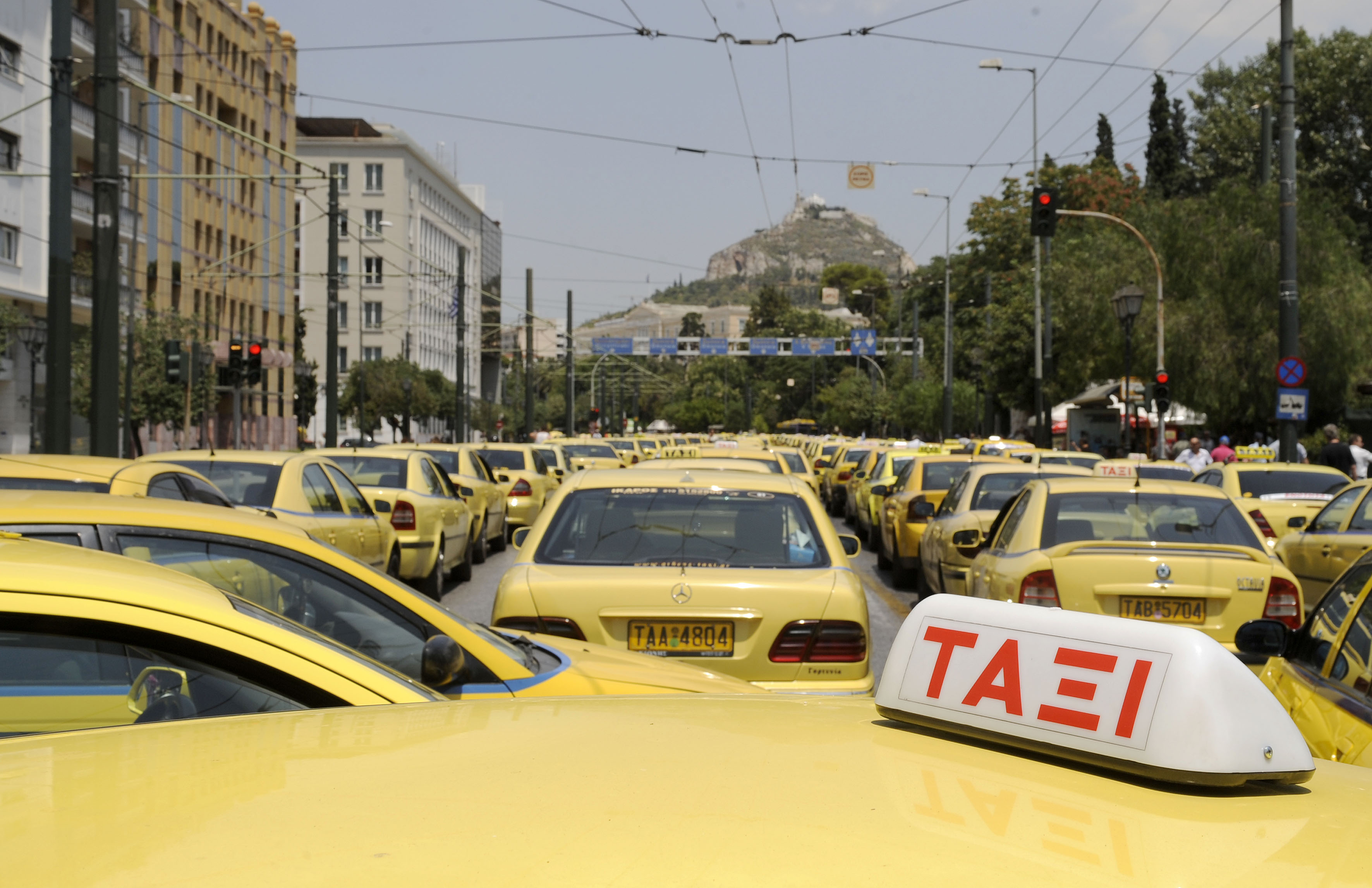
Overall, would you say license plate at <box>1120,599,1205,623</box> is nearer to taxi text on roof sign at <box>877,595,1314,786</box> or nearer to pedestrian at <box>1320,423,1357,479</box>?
taxi text on roof sign at <box>877,595,1314,786</box>

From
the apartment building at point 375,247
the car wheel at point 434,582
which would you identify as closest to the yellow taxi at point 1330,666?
the car wheel at point 434,582

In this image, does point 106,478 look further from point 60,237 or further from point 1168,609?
point 60,237

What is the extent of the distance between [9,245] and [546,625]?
40.7 metres

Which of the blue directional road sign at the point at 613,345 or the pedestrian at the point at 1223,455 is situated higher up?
the blue directional road sign at the point at 613,345

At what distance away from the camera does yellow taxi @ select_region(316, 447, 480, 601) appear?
13.3 m

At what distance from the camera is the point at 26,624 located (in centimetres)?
263

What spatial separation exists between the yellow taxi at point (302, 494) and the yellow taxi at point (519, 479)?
325 inches

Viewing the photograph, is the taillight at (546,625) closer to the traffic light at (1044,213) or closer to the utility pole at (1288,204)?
the utility pole at (1288,204)

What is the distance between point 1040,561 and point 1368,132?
4857 centimetres

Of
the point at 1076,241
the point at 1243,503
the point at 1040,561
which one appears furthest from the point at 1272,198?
the point at 1040,561

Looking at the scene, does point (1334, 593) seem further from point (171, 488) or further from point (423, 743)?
point (171, 488)

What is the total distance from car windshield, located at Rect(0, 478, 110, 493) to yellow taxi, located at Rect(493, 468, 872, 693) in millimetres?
2428

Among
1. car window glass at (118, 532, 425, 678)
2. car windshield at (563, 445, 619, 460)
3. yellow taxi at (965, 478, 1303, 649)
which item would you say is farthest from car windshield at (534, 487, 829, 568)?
car windshield at (563, 445, 619, 460)

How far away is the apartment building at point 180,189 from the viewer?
4169cm
